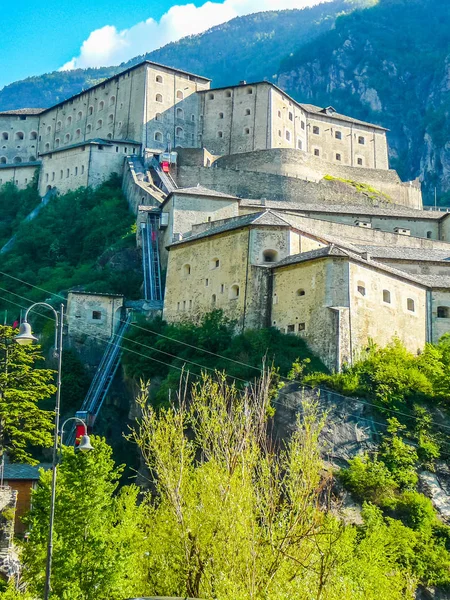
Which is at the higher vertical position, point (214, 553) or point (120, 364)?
point (120, 364)

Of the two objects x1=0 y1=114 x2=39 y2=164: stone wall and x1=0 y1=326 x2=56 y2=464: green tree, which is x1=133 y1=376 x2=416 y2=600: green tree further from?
x1=0 y1=114 x2=39 y2=164: stone wall

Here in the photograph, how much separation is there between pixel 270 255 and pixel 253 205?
43.5ft

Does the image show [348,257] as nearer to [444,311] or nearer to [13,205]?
[444,311]

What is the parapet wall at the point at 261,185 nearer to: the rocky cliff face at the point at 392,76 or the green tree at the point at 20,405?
Answer: the green tree at the point at 20,405

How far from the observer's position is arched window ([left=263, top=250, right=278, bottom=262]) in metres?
42.5

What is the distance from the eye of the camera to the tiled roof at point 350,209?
189ft

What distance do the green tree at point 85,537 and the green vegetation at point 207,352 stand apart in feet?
42.3

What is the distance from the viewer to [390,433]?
3553cm

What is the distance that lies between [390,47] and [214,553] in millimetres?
121247

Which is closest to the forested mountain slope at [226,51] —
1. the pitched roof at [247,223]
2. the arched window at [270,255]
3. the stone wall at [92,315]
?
the stone wall at [92,315]

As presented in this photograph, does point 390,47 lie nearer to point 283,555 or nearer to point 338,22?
point 338,22

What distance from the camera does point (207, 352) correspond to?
40094mm

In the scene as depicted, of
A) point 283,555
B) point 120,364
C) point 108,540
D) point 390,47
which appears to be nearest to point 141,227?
point 120,364

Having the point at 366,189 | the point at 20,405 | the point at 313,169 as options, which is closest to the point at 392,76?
the point at 313,169
